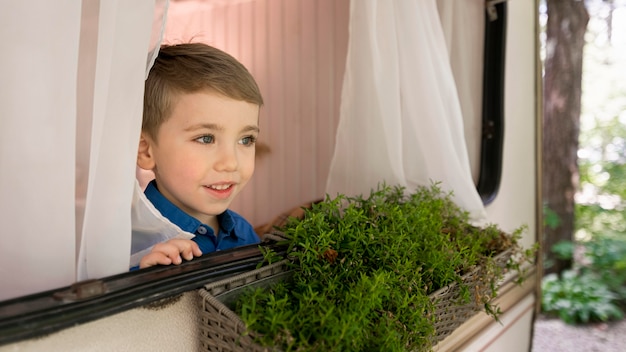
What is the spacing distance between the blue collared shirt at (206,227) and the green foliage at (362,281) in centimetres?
33

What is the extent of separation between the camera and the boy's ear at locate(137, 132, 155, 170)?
4.43 ft

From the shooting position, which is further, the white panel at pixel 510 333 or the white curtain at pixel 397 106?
the white panel at pixel 510 333

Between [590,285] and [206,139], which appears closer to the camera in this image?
[206,139]

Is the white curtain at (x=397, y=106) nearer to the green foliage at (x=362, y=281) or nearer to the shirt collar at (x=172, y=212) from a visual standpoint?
the green foliage at (x=362, y=281)

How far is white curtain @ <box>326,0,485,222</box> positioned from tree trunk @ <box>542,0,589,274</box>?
4.58 metres

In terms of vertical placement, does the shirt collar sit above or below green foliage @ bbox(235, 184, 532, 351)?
above

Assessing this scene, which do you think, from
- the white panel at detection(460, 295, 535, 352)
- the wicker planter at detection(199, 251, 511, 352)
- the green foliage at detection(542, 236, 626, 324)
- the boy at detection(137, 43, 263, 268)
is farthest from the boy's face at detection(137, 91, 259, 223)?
the green foliage at detection(542, 236, 626, 324)

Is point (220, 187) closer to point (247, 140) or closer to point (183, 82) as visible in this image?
point (247, 140)

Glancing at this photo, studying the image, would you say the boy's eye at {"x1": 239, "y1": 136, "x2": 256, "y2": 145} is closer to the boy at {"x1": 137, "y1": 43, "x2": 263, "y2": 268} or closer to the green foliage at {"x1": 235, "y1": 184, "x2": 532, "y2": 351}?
the boy at {"x1": 137, "y1": 43, "x2": 263, "y2": 268}

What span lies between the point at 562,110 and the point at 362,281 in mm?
5876

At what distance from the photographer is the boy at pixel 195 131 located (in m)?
1.30

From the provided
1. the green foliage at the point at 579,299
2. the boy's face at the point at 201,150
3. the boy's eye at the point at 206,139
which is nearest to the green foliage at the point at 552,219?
the green foliage at the point at 579,299

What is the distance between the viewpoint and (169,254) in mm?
985

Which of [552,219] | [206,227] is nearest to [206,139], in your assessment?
[206,227]
